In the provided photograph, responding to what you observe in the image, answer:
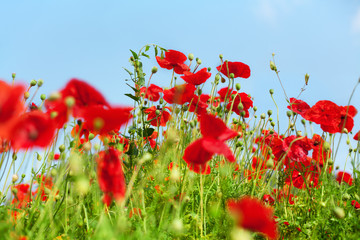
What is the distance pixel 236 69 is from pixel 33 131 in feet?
5.30

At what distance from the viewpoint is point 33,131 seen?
0.84 meters

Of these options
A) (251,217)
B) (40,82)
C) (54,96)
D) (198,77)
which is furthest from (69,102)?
(198,77)

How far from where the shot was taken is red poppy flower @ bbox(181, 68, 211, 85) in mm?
2080

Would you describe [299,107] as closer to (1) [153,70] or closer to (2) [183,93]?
(2) [183,93]

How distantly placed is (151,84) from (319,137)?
1.09 metres

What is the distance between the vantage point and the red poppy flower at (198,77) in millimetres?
2080

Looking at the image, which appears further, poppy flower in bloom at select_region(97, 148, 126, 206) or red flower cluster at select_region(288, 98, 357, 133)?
red flower cluster at select_region(288, 98, 357, 133)

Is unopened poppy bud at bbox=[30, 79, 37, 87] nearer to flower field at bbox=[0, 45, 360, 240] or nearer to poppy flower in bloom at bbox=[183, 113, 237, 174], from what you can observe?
flower field at bbox=[0, 45, 360, 240]

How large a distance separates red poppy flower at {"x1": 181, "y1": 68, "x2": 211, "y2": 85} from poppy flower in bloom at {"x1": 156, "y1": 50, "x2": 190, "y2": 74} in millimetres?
174

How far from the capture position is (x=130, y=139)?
1937 mm

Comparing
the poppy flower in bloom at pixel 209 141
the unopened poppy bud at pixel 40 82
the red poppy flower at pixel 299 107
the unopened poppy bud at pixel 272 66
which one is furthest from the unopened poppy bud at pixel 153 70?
the poppy flower in bloom at pixel 209 141

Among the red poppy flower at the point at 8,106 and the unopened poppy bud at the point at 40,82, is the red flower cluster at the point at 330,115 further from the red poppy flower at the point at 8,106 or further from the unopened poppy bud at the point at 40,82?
the red poppy flower at the point at 8,106

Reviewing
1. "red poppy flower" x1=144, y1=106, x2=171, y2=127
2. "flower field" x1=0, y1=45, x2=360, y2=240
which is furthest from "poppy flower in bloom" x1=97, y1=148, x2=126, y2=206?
"red poppy flower" x1=144, y1=106, x2=171, y2=127

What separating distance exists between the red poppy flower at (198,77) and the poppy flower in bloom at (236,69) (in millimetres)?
179
